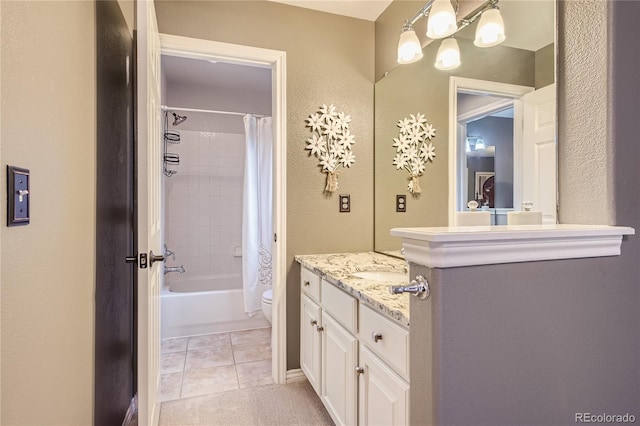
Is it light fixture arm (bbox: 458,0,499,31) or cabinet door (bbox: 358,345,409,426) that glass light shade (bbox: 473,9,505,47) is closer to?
light fixture arm (bbox: 458,0,499,31)

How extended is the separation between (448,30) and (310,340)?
178cm

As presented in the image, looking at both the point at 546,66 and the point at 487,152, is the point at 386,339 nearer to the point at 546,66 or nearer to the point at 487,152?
the point at 487,152

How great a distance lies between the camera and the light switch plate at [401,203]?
213cm

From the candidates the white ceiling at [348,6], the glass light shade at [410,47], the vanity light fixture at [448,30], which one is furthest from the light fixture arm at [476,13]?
the white ceiling at [348,6]

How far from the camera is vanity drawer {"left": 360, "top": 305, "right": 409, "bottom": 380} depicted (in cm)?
108

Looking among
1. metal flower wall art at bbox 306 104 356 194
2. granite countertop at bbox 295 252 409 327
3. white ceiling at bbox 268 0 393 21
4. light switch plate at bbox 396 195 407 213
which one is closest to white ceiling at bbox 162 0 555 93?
white ceiling at bbox 268 0 393 21

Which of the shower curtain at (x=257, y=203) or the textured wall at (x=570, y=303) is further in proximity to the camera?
the shower curtain at (x=257, y=203)

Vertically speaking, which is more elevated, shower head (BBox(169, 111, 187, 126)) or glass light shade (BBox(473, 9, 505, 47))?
shower head (BBox(169, 111, 187, 126))

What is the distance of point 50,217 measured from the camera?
37.0 inches

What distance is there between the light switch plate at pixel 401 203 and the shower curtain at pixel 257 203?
4.82ft

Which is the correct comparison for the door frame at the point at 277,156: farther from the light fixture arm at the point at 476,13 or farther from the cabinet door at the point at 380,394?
the light fixture arm at the point at 476,13

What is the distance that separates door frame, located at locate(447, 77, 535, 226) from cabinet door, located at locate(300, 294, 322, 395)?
0.89 meters

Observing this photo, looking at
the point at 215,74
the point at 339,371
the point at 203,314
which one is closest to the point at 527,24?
the point at 339,371
